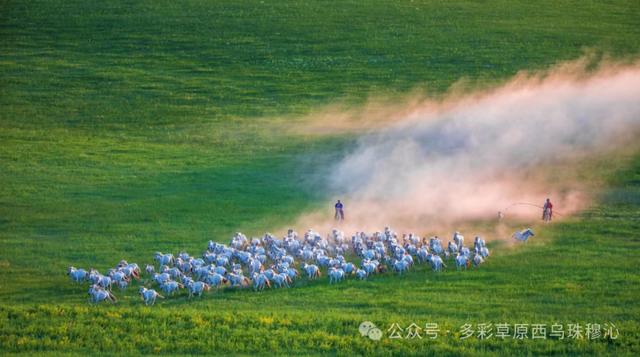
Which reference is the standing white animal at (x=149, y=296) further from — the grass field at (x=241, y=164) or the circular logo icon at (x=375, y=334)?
the circular logo icon at (x=375, y=334)

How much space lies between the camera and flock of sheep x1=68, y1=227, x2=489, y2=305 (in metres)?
41.1

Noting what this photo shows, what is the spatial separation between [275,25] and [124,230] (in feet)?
189

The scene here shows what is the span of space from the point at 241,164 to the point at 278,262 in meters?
23.5

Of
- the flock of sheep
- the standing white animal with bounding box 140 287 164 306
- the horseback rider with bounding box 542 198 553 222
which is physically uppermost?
the horseback rider with bounding box 542 198 553 222

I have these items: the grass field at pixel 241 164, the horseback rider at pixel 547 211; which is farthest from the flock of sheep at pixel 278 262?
the horseback rider at pixel 547 211

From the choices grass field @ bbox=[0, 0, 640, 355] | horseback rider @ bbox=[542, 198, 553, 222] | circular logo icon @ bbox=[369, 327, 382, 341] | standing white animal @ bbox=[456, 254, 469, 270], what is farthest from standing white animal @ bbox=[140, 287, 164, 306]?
horseback rider @ bbox=[542, 198, 553, 222]

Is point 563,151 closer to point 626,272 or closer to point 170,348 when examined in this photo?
point 626,272

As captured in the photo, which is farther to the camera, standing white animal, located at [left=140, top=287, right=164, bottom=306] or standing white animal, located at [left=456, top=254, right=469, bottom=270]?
standing white animal, located at [left=456, top=254, right=469, bottom=270]

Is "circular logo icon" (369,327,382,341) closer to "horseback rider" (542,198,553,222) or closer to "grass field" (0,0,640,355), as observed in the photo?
"grass field" (0,0,640,355)

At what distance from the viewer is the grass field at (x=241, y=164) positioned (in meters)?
35.9

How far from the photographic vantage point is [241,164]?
219ft

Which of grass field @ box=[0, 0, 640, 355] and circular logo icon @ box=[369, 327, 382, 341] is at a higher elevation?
grass field @ box=[0, 0, 640, 355]

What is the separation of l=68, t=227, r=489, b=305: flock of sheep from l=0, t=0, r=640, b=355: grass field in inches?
33.1

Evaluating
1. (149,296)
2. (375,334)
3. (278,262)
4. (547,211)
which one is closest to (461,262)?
(278,262)
